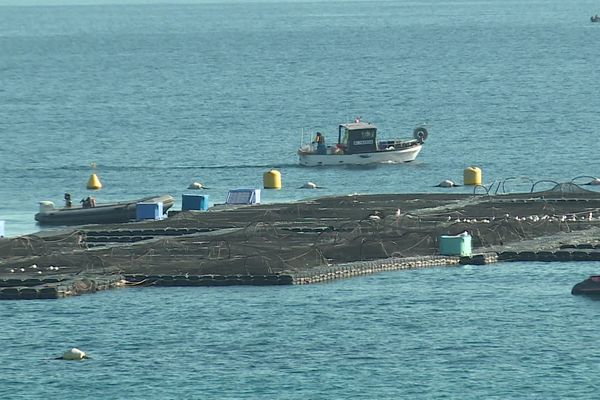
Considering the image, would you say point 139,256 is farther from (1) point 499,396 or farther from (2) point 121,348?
(1) point 499,396

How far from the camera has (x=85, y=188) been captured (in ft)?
418

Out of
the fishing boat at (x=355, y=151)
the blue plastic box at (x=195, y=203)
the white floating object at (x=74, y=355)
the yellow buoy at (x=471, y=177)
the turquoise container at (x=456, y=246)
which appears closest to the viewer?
the white floating object at (x=74, y=355)

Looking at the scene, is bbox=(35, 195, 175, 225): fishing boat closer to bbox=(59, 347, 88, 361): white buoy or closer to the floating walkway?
the floating walkway

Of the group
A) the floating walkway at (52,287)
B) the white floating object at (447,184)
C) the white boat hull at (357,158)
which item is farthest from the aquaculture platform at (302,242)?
the white boat hull at (357,158)

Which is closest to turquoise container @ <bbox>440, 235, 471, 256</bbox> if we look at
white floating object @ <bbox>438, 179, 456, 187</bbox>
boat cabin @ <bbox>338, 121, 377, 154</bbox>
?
white floating object @ <bbox>438, 179, 456, 187</bbox>

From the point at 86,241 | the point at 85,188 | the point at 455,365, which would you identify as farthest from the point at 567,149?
the point at 455,365

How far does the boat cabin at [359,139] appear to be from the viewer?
445 feet

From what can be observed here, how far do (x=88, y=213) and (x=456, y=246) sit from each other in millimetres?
25308

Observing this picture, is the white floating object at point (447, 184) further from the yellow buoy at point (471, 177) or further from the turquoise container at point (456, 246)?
the turquoise container at point (456, 246)

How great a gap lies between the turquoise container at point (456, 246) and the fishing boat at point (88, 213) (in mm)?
22238

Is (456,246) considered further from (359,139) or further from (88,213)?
(359,139)

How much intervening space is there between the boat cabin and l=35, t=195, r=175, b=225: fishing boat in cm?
3045

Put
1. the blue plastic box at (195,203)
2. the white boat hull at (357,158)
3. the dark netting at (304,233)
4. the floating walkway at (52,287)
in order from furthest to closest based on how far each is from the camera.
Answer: the white boat hull at (357,158) → the blue plastic box at (195,203) → the dark netting at (304,233) → the floating walkway at (52,287)

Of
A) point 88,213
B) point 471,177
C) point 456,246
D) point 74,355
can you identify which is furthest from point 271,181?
point 74,355
